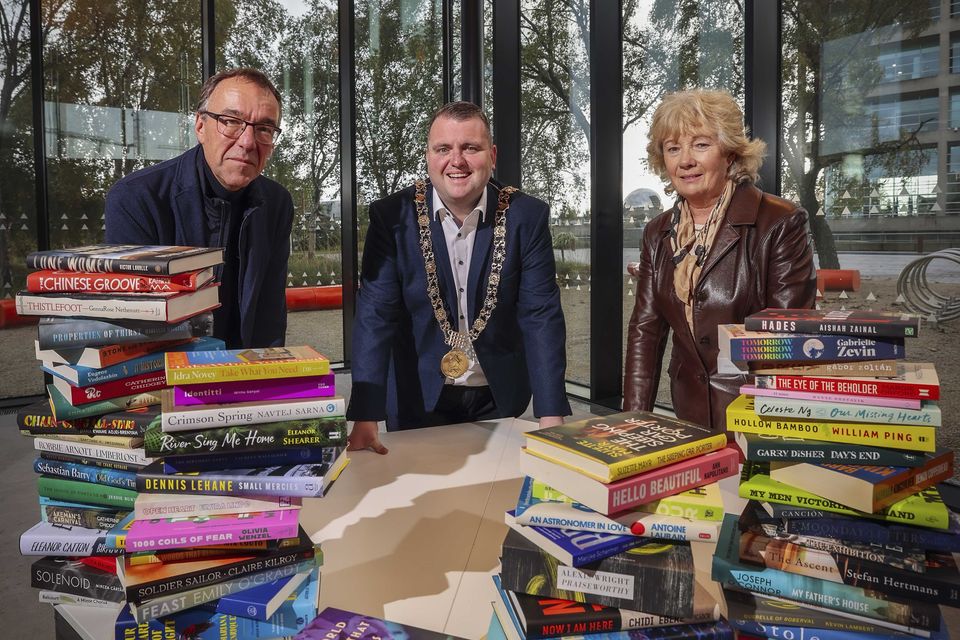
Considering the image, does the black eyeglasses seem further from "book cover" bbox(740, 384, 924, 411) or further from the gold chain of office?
"book cover" bbox(740, 384, 924, 411)

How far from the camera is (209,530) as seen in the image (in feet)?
3.47

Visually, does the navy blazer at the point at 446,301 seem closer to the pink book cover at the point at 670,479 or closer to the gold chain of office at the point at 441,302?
the gold chain of office at the point at 441,302

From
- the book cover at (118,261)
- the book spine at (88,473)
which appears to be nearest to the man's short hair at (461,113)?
the book cover at (118,261)

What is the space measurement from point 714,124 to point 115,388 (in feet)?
5.42

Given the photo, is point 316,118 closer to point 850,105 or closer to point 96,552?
point 850,105

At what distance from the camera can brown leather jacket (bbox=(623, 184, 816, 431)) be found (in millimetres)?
1955

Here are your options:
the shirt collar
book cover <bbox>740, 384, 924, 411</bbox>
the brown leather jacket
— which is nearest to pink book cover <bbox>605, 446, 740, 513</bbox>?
book cover <bbox>740, 384, 924, 411</bbox>

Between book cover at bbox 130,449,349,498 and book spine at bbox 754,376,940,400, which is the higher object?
book spine at bbox 754,376,940,400

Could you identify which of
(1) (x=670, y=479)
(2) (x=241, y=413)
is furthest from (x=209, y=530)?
(1) (x=670, y=479)

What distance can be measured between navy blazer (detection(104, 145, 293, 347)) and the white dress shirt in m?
0.53

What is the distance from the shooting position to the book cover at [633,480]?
3.22ft

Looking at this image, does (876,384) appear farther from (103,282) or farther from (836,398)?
(103,282)

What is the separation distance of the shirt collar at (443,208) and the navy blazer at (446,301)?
16 millimetres

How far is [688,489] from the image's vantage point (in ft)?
3.45
